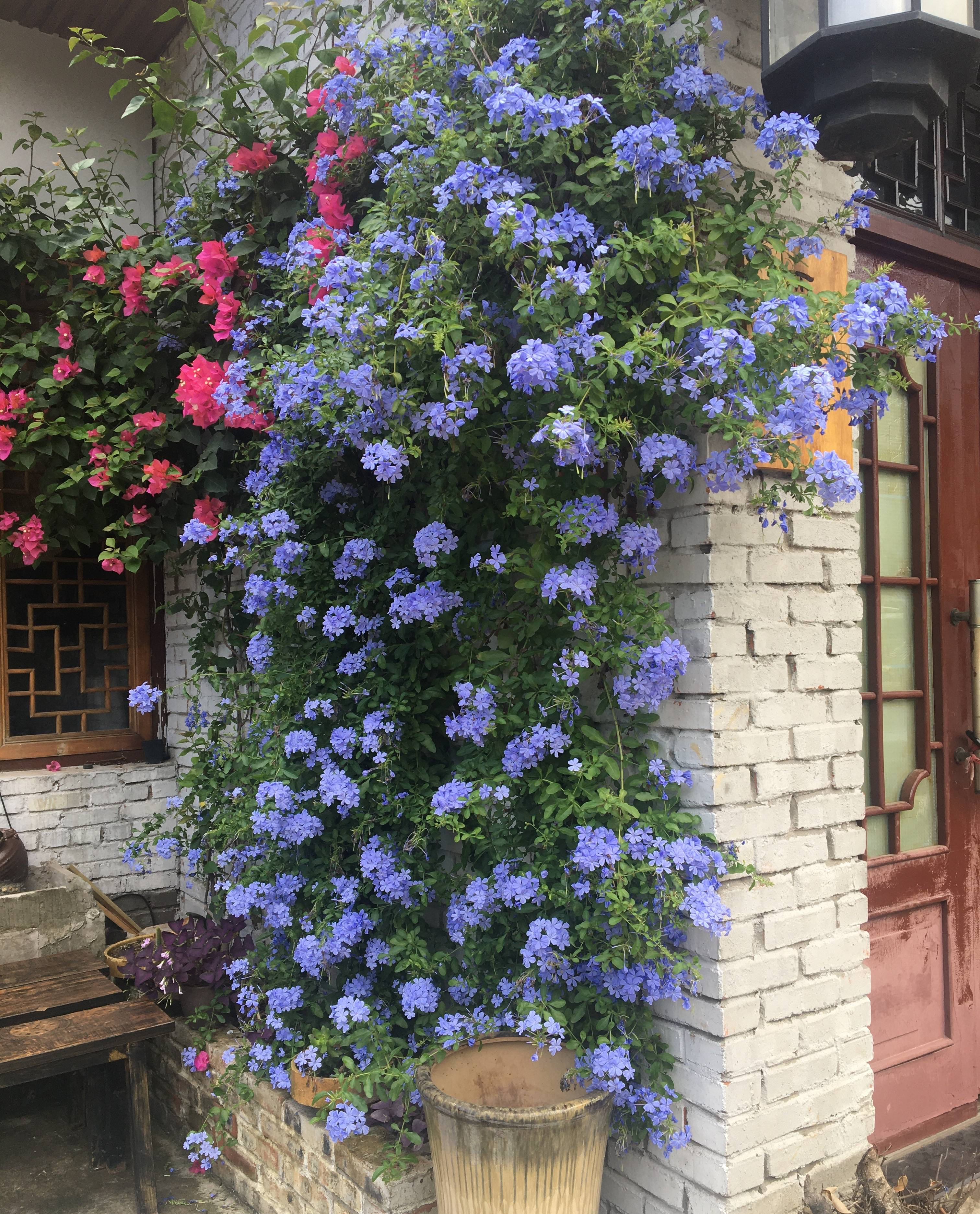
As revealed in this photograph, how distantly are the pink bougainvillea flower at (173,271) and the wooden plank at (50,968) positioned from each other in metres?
2.28

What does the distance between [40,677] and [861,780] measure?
3184 millimetres

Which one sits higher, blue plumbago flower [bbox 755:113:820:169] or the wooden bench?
blue plumbago flower [bbox 755:113:820:169]

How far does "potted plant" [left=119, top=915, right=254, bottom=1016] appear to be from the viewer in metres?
3.07

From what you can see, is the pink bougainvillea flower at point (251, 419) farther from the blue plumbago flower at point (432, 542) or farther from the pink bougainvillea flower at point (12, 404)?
the pink bougainvillea flower at point (12, 404)

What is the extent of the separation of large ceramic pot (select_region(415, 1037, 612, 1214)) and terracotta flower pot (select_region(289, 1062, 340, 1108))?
444mm

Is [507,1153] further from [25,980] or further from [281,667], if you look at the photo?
[25,980]

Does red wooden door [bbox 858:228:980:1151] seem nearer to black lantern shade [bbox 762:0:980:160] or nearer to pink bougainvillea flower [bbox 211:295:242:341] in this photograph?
black lantern shade [bbox 762:0:980:160]

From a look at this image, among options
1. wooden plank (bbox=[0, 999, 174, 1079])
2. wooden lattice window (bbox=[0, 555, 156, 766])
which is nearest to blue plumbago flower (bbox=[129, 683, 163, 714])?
wooden plank (bbox=[0, 999, 174, 1079])

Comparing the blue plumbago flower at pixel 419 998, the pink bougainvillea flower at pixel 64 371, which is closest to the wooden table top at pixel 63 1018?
the blue plumbago flower at pixel 419 998

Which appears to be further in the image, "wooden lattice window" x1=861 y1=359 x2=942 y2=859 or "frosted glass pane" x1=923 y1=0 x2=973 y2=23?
"wooden lattice window" x1=861 y1=359 x2=942 y2=859

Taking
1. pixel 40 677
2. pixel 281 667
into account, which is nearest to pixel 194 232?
pixel 281 667

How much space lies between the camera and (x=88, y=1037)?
2.62 metres

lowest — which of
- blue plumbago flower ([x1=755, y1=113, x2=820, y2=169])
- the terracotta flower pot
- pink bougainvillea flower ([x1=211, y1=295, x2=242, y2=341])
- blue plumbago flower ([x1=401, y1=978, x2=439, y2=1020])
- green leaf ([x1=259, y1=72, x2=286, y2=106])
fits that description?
the terracotta flower pot

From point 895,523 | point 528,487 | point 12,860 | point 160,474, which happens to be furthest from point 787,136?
point 12,860
